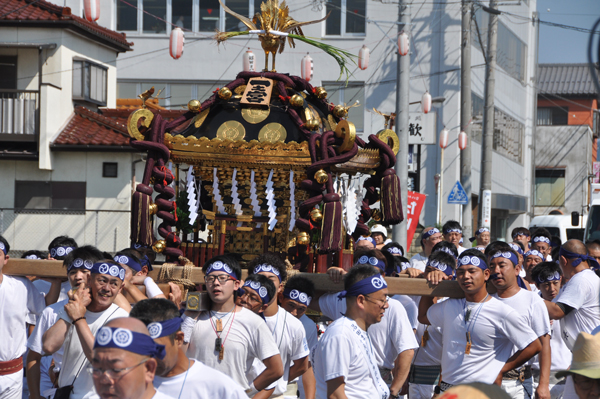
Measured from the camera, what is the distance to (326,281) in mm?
5535

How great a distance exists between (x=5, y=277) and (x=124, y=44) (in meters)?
14.4

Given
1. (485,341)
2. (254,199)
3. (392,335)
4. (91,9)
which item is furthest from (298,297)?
(91,9)

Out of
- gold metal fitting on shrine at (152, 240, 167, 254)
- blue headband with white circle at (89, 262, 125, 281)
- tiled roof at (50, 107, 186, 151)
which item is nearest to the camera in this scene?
blue headband with white circle at (89, 262, 125, 281)

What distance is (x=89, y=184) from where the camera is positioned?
17141mm

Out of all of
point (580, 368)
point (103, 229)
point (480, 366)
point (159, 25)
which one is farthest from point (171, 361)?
point (159, 25)

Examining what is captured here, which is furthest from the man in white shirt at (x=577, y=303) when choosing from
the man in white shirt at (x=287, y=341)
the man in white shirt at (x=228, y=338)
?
the man in white shirt at (x=228, y=338)

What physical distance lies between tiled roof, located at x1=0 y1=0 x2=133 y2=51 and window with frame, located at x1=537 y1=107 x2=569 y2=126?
23817 mm

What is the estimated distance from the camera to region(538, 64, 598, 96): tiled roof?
113ft

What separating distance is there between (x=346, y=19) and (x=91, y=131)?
8298 mm

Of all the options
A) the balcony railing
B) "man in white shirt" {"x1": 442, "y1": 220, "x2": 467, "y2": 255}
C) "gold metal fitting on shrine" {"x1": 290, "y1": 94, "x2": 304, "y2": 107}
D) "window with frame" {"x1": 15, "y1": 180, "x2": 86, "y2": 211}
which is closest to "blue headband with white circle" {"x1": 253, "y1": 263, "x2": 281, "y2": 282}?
"gold metal fitting on shrine" {"x1": 290, "y1": 94, "x2": 304, "y2": 107}

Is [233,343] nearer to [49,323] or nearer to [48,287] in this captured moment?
[49,323]

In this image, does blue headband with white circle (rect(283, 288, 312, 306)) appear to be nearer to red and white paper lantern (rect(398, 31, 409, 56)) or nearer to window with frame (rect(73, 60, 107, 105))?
red and white paper lantern (rect(398, 31, 409, 56))

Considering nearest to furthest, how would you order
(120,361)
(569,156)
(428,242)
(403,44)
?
1. (120,361)
2. (428,242)
3. (403,44)
4. (569,156)

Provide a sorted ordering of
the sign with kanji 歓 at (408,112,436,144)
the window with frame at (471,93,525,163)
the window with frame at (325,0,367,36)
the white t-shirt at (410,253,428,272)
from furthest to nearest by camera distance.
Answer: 1. the window with frame at (471,93,525,163)
2. the window with frame at (325,0,367,36)
3. the sign with kanji 歓 at (408,112,436,144)
4. the white t-shirt at (410,253,428,272)
